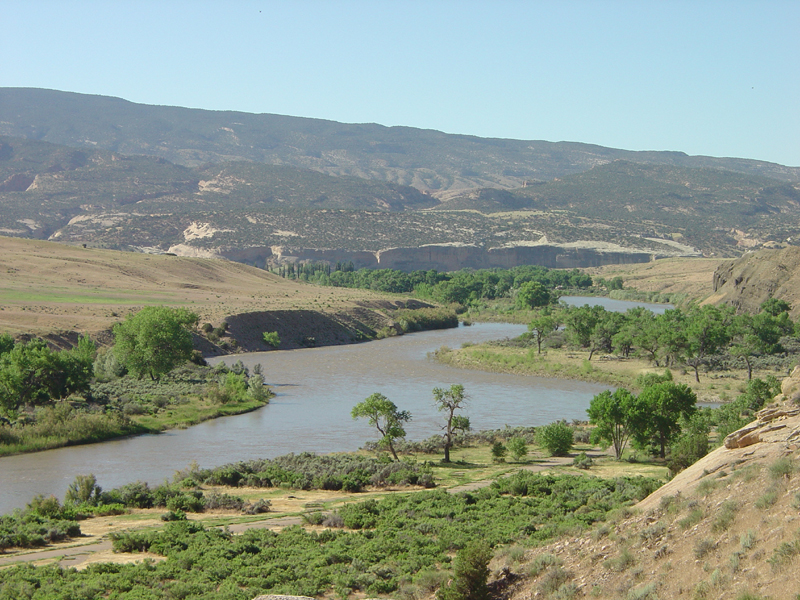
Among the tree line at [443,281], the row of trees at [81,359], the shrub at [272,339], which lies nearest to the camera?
the row of trees at [81,359]

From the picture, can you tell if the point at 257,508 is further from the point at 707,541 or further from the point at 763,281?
the point at 763,281

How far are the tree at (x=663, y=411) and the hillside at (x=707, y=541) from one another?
16743 mm

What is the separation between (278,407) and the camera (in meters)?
48.2

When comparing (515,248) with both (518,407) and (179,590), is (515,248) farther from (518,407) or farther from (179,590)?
(179,590)

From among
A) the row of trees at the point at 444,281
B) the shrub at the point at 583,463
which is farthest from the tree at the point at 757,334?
the row of trees at the point at 444,281

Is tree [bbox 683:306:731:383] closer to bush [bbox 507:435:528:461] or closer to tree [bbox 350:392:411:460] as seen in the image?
bush [bbox 507:435:528:461]

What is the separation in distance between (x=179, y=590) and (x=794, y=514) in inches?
431

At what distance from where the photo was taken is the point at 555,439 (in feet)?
115

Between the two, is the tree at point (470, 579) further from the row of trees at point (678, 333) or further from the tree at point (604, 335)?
the tree at point (604, 335)

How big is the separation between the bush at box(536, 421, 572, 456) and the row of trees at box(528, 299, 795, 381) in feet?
70.3

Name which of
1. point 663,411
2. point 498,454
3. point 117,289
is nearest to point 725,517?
point 498,454

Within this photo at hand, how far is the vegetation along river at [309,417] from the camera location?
32688 millimetres

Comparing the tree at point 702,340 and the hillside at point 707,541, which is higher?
the tree at point 702,340

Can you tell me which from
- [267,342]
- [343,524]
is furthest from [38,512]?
[267,342]
